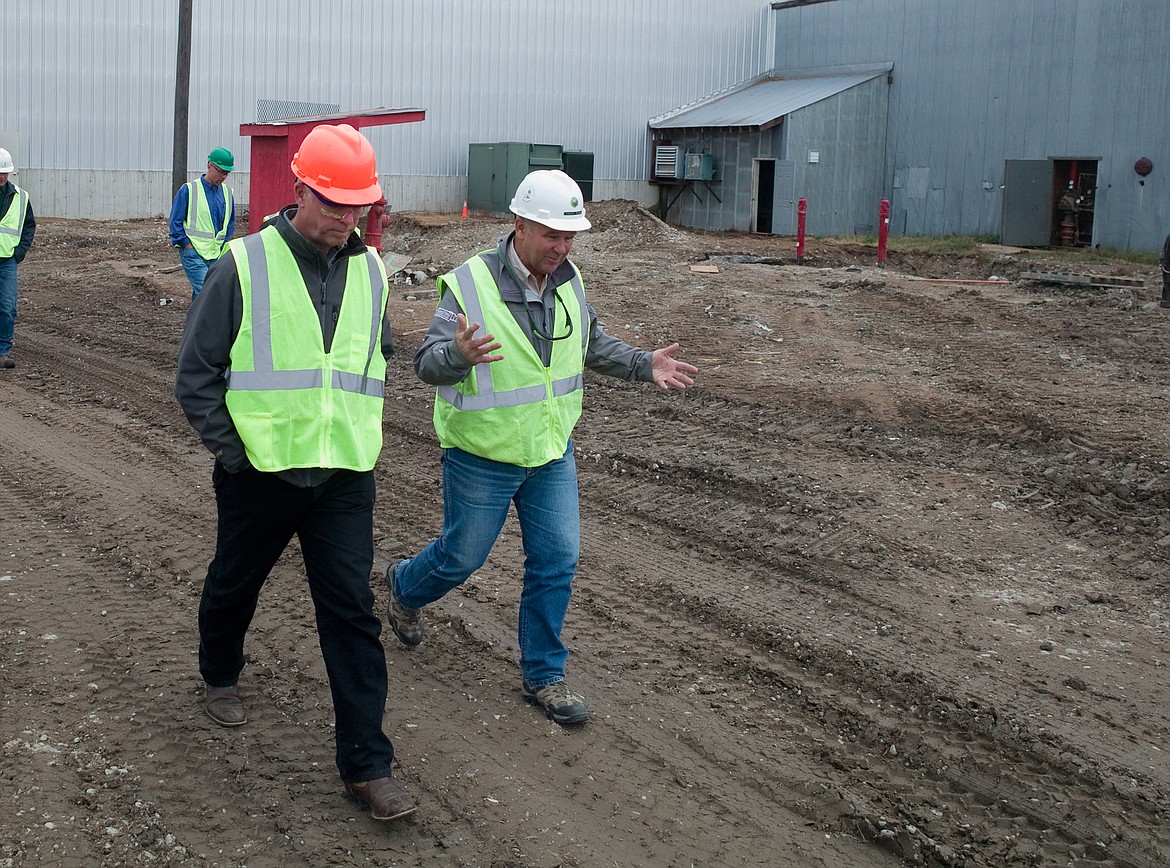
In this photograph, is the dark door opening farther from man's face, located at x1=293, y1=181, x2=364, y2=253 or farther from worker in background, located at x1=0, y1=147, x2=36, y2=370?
man's face, located at x1=293, y1=181, x2=364, y2=253

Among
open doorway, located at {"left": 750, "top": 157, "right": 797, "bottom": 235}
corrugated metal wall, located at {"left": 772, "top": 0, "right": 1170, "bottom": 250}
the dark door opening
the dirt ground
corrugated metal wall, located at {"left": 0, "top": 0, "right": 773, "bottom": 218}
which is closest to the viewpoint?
the dirt ground

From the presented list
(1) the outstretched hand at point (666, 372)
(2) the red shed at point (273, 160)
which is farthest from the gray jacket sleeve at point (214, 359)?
(2) the red shed at point (273, 160)

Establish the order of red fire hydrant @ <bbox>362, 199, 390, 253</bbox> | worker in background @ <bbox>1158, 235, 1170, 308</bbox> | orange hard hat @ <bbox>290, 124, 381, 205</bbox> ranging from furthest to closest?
worker in background @ <bbox>1158, 235, 1170, 308</bbox> → red fire hydrant @ <bbox>362, 199, 390, 253</bbox> → orange hard hat @ <bbox>290, 124, 381, 205</bbox>

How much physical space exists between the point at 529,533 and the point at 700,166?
3118 cm

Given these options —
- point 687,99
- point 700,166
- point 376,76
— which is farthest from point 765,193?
point 376,76

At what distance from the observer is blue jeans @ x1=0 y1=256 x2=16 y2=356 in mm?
11508

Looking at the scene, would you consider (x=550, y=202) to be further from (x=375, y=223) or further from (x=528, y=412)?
(x=375, y=223)

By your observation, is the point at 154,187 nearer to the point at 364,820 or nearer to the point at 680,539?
the point at 680,539

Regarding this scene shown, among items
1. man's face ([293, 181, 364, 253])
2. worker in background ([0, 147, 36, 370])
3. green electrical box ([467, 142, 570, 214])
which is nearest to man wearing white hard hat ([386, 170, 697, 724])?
man's face ([293, 181, 364, 253])

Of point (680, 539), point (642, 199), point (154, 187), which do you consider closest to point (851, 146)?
point (642, 199)

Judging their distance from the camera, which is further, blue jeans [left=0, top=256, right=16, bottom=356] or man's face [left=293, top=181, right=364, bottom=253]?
blue jeans [left=0, top=256, right=16, bottom=356]

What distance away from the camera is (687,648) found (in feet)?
18.2

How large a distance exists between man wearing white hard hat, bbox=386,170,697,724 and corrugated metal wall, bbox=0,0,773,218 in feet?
94.2

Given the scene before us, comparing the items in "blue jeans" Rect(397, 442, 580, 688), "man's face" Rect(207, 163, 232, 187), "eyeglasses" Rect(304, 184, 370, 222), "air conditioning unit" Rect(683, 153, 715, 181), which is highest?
"air conditioning unit" Rect(683, 153, 715, 181)
